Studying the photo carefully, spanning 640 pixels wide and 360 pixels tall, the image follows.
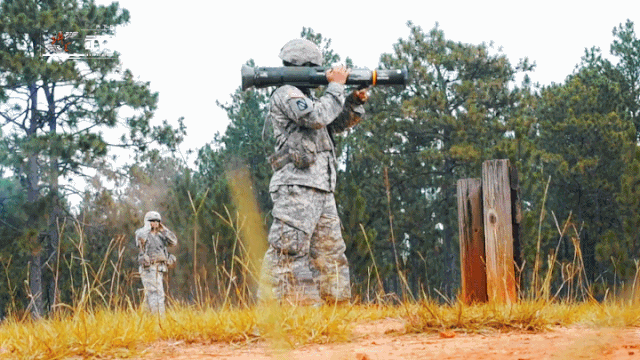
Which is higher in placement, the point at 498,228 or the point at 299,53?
the point at 299,53

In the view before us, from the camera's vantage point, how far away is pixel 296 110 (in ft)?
18.0

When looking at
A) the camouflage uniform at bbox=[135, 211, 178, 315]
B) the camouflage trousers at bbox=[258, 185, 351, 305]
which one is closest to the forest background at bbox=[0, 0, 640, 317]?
the camouflage uniform at bbox=[135, 211, 178, 315]

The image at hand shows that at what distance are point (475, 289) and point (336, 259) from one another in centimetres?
98

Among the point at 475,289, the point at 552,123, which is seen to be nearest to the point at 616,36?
the point at 552,123

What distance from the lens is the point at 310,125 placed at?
5.53 m

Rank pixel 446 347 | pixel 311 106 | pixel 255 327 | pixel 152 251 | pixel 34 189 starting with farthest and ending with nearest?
pixel 34 189 < pixel 152 251 < pixel 311 106 < pixel 255 327 < pixel 446 347

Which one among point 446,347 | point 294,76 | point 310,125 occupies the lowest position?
point 446,347

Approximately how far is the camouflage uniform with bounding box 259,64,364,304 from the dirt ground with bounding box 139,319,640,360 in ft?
4.71

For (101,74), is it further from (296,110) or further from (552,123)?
(296,110)

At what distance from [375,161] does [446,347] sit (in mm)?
22477

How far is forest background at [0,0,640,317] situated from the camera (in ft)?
63.9

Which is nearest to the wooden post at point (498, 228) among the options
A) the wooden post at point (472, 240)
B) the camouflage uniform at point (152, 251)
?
the wooden post at point (472, 240)

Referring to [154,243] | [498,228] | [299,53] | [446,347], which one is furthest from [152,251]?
[446,347]

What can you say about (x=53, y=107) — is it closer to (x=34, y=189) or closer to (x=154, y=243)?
(x=34, y=189)
